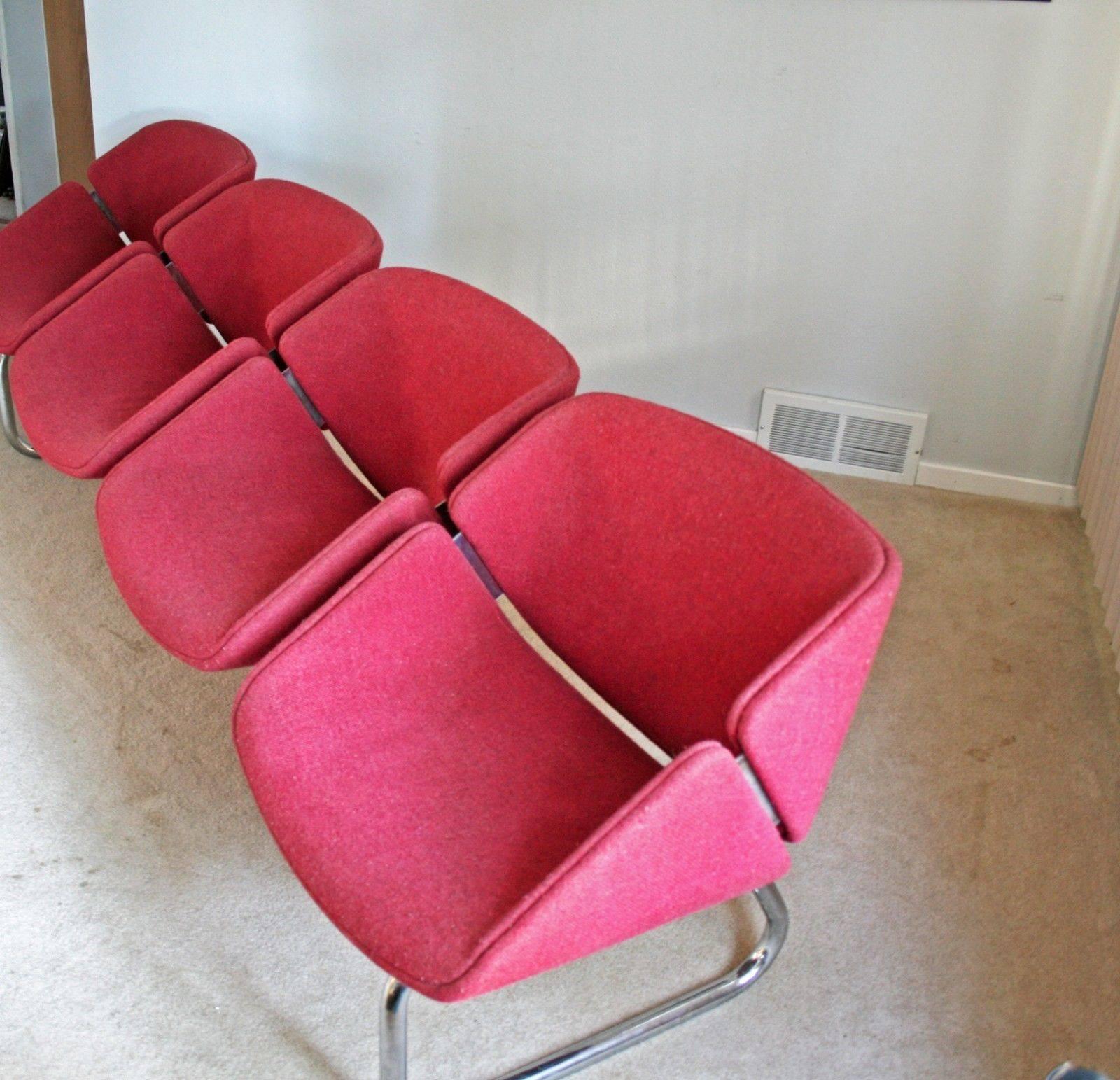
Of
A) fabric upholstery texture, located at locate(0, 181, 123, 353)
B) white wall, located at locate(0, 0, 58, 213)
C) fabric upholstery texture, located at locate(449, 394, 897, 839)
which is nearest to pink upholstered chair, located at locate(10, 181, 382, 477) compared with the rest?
fabric upholstery texture, located at locate(0, 181, 123, 353)

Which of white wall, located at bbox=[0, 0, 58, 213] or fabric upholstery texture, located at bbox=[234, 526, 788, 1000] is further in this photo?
white wall, located at bbox=[0, 0, 58, 213]

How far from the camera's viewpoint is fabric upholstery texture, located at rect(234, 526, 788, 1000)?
1249 mm

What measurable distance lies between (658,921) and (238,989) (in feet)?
2.36

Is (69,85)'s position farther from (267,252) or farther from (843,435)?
(843,435)

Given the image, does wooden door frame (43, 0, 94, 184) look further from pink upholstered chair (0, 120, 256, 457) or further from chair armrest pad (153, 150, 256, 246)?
chair armrest pad (153, 150, 256, 246)

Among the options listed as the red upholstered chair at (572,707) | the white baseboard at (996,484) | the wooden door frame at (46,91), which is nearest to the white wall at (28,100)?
the wooden door frame at (46,91)

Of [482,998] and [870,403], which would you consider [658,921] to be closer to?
[482,998]

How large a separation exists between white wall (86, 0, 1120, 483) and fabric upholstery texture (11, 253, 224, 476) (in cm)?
85

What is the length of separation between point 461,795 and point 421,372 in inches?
31.0

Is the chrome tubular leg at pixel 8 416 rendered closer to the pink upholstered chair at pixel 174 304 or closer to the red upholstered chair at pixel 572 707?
the pink upholstered chair at pixel 174 304

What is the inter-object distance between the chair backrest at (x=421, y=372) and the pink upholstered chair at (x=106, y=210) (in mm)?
915

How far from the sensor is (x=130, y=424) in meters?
2.17

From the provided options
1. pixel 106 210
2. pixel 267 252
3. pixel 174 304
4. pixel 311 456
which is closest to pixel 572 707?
pixel 311 456

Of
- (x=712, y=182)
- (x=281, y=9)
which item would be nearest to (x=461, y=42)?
(x=281, y=9)
